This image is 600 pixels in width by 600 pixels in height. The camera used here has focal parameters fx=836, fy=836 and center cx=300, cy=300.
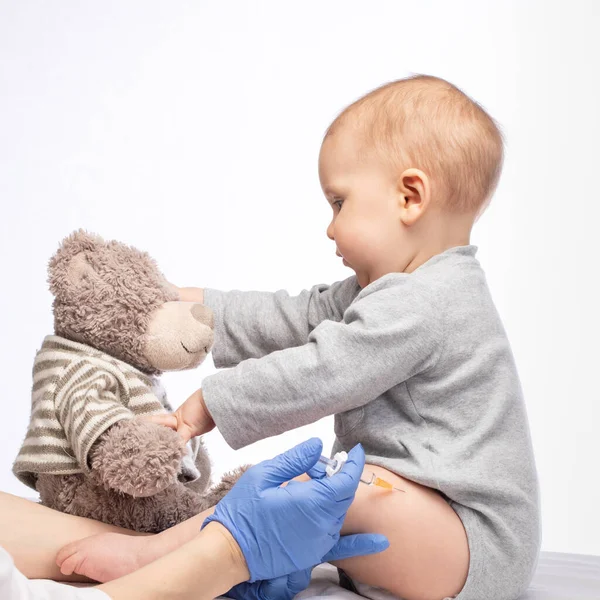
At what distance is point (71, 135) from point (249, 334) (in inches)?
62.1

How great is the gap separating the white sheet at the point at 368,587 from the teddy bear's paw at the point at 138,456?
23cm

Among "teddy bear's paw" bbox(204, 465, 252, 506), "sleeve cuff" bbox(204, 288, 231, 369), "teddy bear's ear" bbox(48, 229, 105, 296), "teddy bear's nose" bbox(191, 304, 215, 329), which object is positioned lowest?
"teddy bear's paw" bbox(204, 465, 252, 506)

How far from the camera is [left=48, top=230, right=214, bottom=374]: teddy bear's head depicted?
125 cm

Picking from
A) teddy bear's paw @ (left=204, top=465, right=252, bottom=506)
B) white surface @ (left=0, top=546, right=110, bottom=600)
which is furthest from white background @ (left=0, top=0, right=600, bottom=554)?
white surface @ (left=0, top=546, right=110, bottom=600)

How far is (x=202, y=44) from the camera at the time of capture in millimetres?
2887

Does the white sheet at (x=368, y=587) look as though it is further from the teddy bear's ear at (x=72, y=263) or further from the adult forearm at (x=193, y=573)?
the teddy bear's ear at (x=72, y=263)

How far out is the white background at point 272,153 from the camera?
2.71m

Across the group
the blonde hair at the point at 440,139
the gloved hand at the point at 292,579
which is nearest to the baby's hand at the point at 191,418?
the gloved hand at the point at 292,579

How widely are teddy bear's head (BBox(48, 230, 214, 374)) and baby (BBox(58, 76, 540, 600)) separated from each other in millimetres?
97

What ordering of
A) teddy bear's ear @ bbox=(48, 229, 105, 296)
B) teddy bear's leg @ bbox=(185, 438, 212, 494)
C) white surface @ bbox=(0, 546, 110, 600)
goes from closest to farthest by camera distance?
white surface @ bbox=(0, 546, 110, 600) < teddy bear's ear @ bbox=(48, 229, 105, 296) < teddy bear's leg @ bbox=(185, 438, 212, 494)

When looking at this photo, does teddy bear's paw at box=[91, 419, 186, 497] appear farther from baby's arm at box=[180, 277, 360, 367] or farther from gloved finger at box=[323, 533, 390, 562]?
baby's arm at box=[180, 277, 360, 367]

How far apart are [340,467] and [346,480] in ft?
0.16

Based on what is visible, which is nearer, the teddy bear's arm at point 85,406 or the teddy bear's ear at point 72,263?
the teddy bear's arm at point 85,406

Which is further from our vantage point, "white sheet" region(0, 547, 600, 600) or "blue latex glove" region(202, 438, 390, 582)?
"blue latex glove" region(202, 438, 390, 582)
